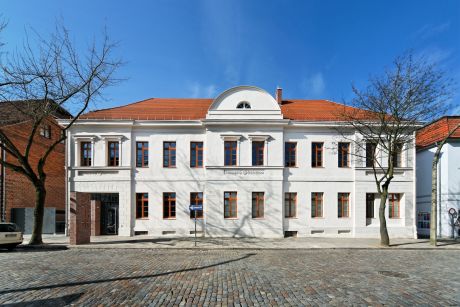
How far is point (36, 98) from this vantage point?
1489 centimetres

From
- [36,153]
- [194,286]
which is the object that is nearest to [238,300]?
[194,286]

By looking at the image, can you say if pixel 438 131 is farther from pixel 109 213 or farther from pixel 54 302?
pixel 109 213

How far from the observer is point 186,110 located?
21750 millimetres

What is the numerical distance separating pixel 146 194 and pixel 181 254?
789cm

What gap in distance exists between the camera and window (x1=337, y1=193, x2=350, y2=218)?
19.8m

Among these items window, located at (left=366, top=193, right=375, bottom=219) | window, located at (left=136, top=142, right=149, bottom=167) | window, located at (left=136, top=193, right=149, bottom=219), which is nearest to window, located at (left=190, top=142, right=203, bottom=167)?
window, located at (left=136, top=142, right=149, bottom=167)

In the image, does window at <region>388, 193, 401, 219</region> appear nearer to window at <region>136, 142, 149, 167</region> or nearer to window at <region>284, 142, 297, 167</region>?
window at <region>284, 142, 297, 167</region>

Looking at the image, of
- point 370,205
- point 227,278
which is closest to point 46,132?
point 227,278

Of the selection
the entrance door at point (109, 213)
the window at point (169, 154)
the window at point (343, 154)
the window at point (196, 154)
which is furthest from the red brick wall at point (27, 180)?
the window at point (343, 154)

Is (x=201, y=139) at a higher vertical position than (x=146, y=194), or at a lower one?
higher

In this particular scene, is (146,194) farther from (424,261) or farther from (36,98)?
(424,261)

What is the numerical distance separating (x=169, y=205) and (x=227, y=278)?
470 inches

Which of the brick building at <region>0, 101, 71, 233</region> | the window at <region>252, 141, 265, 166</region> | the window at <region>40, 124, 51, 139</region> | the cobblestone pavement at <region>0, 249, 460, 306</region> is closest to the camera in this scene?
the cobblestone pavement at <region>0, 249, 460, 306</region>

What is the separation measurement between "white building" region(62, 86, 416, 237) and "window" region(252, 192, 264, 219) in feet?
0.23
